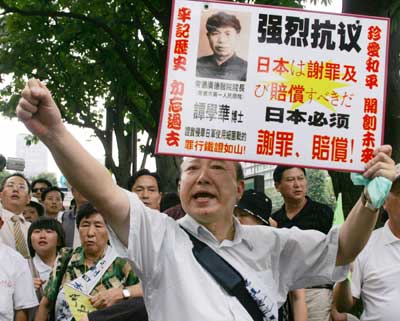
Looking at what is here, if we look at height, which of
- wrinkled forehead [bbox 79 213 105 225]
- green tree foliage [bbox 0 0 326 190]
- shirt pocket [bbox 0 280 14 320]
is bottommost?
shirt pocket [bbox 0 280 14 320]

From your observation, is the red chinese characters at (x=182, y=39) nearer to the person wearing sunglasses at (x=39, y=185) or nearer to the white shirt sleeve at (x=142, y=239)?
the white shirt sleeve at (x=142, y=239)

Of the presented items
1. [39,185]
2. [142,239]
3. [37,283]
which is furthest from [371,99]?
[39,185]

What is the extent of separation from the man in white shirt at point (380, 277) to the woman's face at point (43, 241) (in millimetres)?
2460

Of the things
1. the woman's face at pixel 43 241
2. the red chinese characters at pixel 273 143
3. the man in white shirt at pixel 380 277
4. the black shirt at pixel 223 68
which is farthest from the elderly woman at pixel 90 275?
the black shirt at pixel 223 68

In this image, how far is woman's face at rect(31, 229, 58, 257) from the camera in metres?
5.10

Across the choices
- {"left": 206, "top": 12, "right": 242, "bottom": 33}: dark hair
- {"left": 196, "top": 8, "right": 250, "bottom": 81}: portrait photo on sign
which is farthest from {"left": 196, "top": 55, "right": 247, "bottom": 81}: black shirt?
{"left": 206, "top": 12, "right": 242, "bottom": 33}: dark hair

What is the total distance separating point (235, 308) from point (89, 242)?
6.22ft

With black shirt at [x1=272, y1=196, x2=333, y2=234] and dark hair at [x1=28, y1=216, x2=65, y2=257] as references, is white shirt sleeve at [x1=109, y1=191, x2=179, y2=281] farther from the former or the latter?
dark hair at [x1=28, y1=216, x2=65, y2=257]

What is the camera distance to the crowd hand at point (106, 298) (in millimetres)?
3637

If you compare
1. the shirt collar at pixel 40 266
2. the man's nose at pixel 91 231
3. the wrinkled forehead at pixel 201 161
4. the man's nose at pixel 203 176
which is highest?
the wrinkled forehead at pixel 201 161

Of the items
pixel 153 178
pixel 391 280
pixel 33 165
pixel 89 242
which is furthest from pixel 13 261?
pixel 33 165

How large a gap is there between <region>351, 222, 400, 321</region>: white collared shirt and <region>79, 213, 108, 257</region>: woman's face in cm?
155

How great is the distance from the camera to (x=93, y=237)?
415cm

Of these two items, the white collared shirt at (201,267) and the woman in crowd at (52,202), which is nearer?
the white collared shirt at (201,267)
